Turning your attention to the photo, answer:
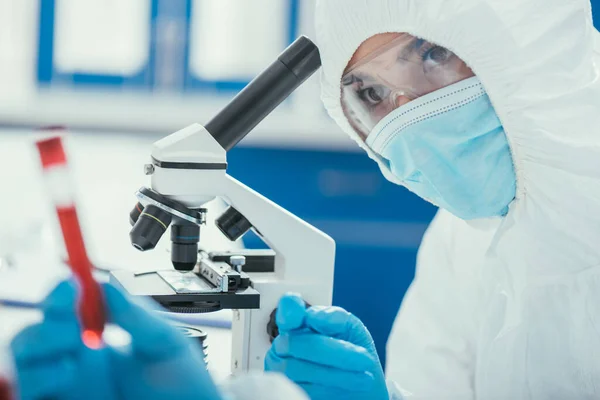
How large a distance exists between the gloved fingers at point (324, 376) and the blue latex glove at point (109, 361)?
0.39 metres

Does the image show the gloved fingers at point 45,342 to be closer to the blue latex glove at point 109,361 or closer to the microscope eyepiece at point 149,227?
the blue latex glove at point 109,361

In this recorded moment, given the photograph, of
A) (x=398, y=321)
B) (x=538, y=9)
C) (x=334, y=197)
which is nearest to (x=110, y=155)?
(x=334, y=197)

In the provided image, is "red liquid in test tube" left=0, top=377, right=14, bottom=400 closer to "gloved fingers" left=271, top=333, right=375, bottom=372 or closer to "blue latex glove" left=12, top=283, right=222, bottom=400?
"blue latex glove" left=12, top=283, right=222, bottom=400

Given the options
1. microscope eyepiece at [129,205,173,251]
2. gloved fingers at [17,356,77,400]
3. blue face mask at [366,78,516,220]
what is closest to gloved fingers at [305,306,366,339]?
microscope eyepiece at [129,205,173,251]

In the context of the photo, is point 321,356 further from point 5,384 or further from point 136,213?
point 5,384

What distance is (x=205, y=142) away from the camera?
1126 millimetres

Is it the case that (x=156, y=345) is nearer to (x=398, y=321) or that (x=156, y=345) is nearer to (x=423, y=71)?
(x=423, y=71)

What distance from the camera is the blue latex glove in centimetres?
55

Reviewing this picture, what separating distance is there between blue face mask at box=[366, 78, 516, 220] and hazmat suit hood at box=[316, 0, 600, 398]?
0.09 feet

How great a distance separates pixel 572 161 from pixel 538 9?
0.25m

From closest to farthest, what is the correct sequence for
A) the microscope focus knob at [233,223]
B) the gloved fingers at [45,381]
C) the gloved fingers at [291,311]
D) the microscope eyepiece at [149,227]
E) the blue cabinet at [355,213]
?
the gloved fingers at [45,381], the gloved fingers at [291,311], the microscope eyepiece at [149,227], the microscope focus knob at [233,223], the blue cabinet at [355,213]

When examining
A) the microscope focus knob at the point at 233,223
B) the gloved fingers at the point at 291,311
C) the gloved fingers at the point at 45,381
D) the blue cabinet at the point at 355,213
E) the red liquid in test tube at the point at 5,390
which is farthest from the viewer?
the blue cabinet at the point at 355,213

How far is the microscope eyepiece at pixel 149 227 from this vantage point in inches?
42.9

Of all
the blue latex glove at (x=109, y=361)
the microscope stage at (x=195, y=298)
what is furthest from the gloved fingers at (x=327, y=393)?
the blue latex glove at (x=109, y=361)
